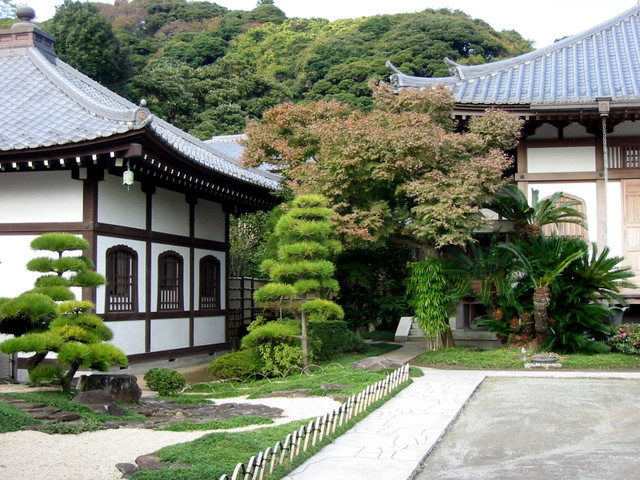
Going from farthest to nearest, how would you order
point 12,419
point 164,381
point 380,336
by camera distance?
point 380,336, point 164,381, point 12,419

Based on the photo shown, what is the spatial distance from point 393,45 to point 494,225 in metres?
46.4

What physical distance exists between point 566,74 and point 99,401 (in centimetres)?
1456

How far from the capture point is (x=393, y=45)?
6125 cm

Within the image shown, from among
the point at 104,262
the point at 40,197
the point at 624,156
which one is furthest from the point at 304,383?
the point at 624,156

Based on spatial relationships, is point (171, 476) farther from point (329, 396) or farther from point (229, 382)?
point (229, 382)

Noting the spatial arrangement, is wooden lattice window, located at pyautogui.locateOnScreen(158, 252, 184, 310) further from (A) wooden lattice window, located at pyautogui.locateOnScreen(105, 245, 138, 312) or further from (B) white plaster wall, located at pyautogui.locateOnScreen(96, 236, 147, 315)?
(A) wooden lattice window, located at pyautogui.locateOnScreen(105, 245, 138, 312)

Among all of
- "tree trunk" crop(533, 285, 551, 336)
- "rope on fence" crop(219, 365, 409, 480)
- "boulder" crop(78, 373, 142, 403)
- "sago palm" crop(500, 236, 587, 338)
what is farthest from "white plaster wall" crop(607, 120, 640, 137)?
"boulder" crop(78, 373, 142, 403)

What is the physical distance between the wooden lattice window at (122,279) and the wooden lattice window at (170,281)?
1209 mm

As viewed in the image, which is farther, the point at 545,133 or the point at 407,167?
the point at 545,133

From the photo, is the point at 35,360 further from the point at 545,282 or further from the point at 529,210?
the point at 529,210

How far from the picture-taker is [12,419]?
8.66m

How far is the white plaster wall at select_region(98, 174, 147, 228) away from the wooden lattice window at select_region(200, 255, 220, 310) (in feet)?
12.1

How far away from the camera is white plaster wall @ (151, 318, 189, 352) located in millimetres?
16531

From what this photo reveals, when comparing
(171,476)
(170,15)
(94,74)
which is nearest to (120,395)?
(171,476)
